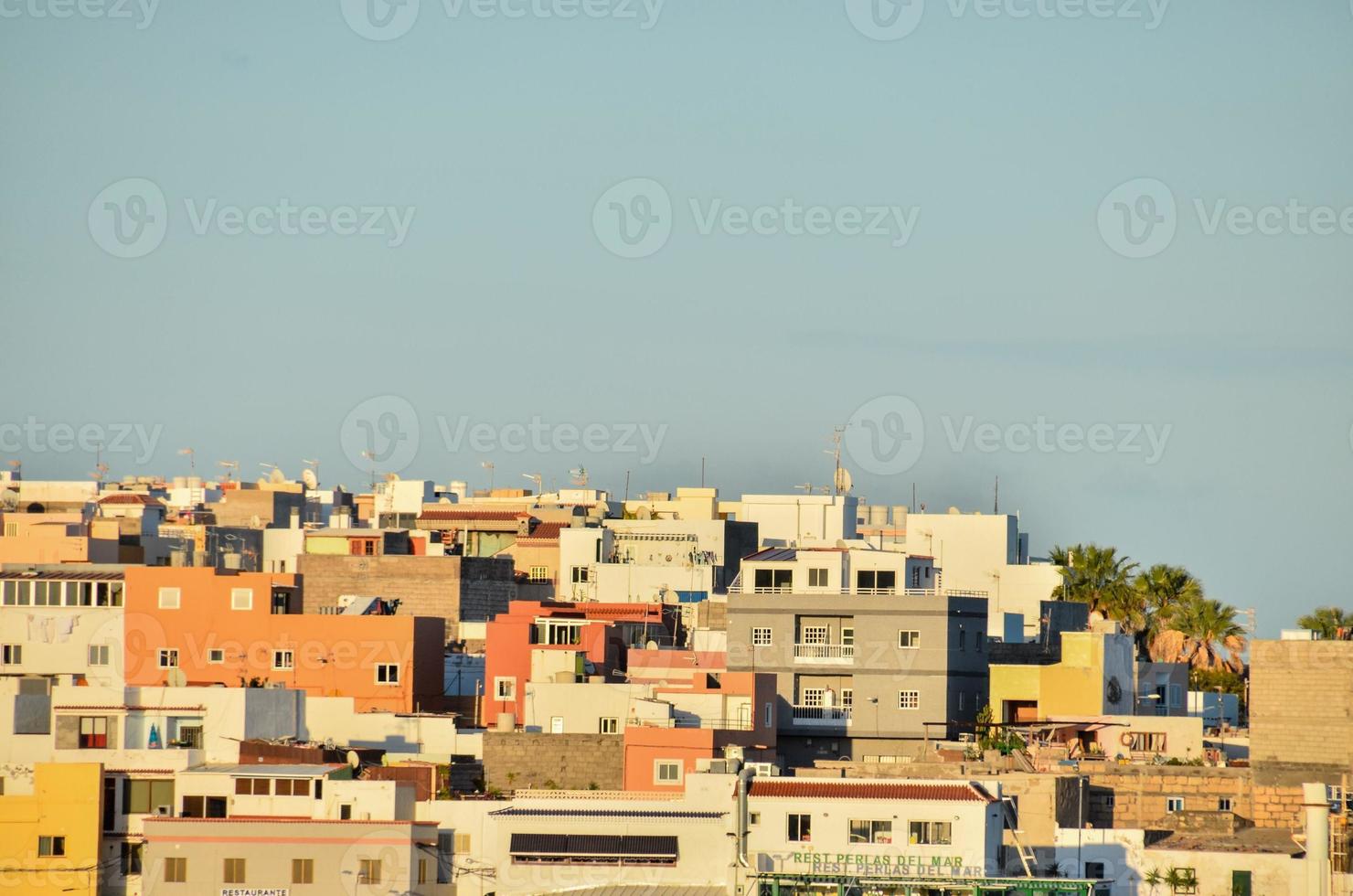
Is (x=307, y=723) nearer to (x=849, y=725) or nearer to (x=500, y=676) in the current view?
(x=500, y=676)

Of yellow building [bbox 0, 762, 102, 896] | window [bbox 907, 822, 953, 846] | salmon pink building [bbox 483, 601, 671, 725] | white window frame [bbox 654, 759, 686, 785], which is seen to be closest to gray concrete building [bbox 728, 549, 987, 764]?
salmon pink building [bbox 483, 601, 671, 725]

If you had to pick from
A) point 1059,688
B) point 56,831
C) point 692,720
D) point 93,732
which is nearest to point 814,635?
point 1059,688

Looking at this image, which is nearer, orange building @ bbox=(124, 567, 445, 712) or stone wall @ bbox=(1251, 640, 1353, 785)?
stone wall @ bbox=(1251, 640, 1353, 785)

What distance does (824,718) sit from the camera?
257 ft

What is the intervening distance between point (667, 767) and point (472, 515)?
214 feet

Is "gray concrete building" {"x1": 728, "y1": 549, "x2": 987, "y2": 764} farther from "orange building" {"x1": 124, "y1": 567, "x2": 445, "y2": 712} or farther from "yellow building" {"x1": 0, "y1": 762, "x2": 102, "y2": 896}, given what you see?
"yellow building" {"x1": 0, "y1": 762, "x2": 102, "y2": 896}

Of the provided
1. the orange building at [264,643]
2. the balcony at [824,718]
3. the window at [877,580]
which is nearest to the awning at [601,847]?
the orange building at [264,643]

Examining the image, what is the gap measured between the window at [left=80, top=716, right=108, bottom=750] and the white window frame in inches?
489

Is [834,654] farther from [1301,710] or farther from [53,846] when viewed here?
[53,846]

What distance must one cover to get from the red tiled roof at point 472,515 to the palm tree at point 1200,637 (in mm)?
36223

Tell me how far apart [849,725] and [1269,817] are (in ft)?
49.2

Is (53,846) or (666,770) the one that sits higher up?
(666,770)

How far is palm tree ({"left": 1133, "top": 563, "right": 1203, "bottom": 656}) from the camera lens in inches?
3967

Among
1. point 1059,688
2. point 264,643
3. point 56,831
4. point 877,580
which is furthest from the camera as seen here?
point 877,580
